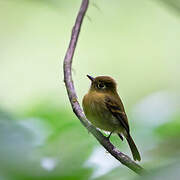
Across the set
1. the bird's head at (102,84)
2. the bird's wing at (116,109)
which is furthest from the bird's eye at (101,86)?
the bird's wing at (116,109)

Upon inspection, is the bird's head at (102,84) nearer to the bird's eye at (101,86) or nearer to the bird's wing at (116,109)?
the bird's eye at (101,86)

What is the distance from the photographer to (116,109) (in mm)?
3484

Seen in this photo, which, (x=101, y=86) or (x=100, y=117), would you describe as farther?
(x=101, y=86)

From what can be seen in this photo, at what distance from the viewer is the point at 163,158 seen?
60 cm

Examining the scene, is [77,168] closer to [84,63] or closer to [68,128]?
[68,128]

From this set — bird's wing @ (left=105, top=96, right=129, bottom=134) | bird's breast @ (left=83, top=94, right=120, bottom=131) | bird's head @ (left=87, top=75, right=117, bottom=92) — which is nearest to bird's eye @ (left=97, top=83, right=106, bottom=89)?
bird's head @ (left=87, top=75, right=117, bottom=92)

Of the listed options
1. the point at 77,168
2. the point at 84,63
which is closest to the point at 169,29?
the point at 84,63

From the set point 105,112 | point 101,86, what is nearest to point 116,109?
point 105,112

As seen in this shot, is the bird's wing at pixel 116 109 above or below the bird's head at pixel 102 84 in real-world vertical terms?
below

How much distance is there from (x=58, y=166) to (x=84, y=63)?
6.39 meters

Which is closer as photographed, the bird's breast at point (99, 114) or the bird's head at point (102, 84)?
the bird's breast at point (99, 114)

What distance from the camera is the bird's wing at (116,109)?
10.9 feet

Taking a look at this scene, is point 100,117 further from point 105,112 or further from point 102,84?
point 102,84

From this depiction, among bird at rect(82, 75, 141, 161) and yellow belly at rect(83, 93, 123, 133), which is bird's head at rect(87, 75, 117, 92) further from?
yellow belly at rect(83, 93, 123, 133)
